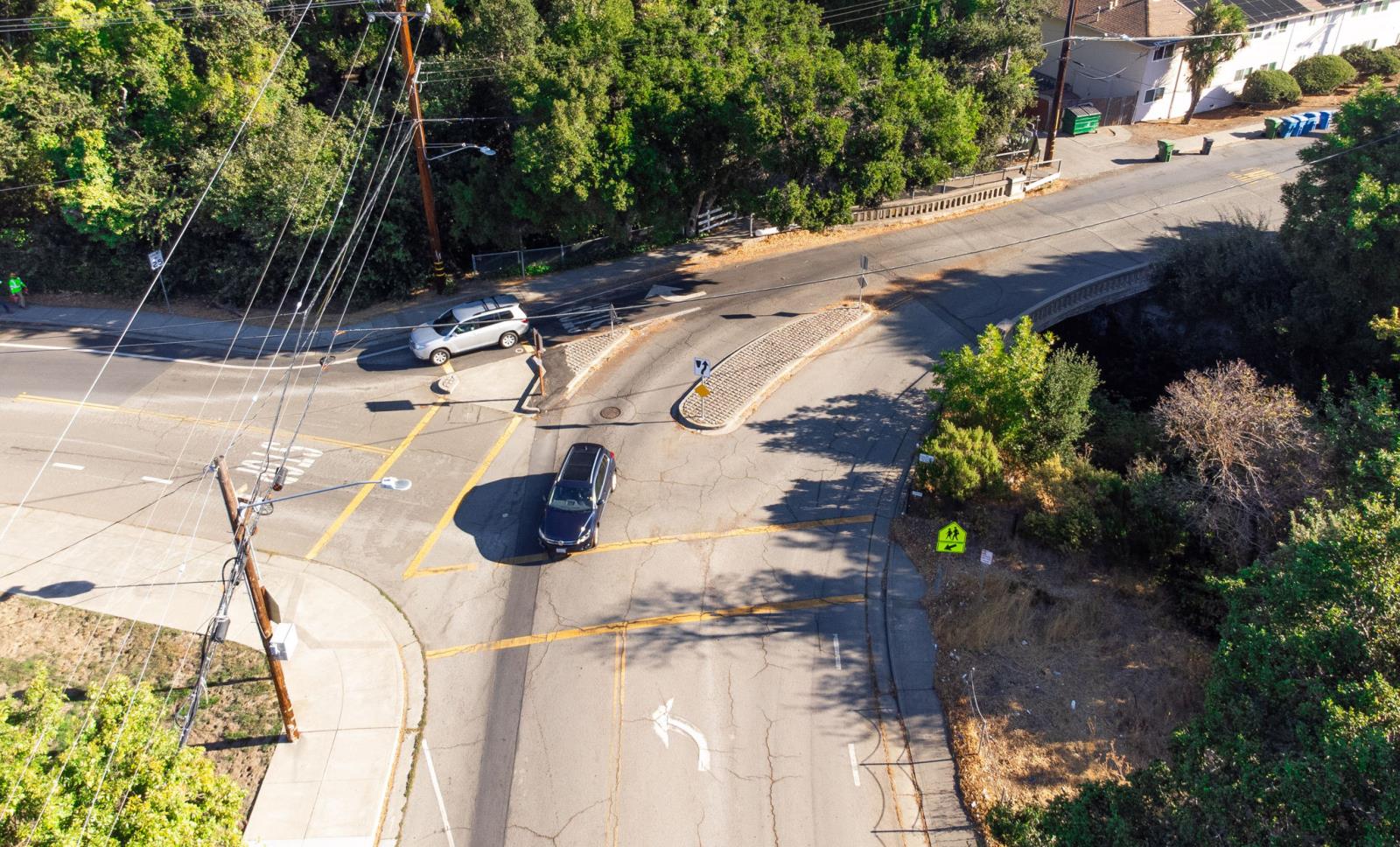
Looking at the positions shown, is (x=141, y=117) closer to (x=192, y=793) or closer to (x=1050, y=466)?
(x=192, y=793)

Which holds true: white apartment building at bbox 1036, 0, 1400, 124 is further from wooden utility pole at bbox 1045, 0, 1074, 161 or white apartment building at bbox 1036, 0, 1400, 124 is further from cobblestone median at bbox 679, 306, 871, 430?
cobblestone median at bbox 679, 306, 871, 430

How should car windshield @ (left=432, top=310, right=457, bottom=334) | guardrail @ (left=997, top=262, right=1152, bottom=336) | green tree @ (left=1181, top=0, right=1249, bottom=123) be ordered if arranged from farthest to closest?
green tree @ (left=1181, top=0, right=1249, bottom=123), guardrail @ (left=997, top=262, right=1152, bottom=336), car windshield @ (left=432, top=310, right=457, bottom=334)

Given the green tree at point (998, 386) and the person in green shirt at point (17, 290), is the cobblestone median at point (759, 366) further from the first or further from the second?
the person in green shirt at point (17, 290)

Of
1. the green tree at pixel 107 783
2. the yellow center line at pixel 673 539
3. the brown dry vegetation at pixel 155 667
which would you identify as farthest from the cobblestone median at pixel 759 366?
the green tree at pixel 107 783

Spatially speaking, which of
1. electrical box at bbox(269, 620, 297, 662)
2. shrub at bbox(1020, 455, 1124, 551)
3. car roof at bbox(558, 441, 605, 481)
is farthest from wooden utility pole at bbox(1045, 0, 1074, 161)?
electrical box at bbox(269, 620, 297, 662)

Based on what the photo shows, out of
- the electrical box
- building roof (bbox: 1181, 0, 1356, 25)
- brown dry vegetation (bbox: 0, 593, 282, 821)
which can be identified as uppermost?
building roof (bbox: 1181, 0, 1356, 25)

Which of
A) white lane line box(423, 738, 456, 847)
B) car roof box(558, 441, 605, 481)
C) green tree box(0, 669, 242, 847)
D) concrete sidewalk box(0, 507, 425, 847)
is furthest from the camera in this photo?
car roof box(558, 441, 605, 481)

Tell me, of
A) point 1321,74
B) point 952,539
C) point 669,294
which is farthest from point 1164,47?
point 952,539

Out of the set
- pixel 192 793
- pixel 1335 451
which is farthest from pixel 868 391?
pixel 192 793
